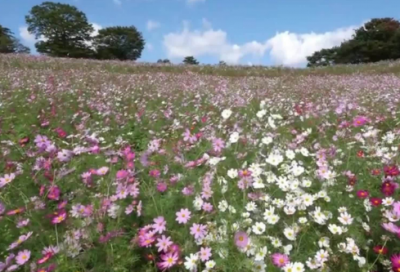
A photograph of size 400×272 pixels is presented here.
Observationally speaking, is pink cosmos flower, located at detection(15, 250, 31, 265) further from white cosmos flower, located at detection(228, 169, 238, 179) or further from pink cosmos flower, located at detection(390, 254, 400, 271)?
pink cosmos flower, located at detection(390, 254, 400, 271)

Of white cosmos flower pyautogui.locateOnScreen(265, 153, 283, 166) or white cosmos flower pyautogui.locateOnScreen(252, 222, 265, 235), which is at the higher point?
white cosmos flower pyautogui.locateOnScreen(265, 153, 283, 166)

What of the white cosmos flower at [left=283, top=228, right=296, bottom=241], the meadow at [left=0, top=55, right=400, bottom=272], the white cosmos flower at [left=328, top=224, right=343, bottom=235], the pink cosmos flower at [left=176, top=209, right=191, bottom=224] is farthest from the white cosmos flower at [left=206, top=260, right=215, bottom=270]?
the white cosmos flower at [left=328, top=224, right=343, bottom=235]

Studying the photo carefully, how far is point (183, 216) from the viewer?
85.7 inches

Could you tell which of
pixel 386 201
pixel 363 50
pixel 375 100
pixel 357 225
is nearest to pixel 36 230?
pixel 357 225

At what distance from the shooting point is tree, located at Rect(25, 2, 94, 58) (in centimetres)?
5166

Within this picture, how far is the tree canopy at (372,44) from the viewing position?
43469mm

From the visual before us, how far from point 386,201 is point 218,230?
2.99 ft

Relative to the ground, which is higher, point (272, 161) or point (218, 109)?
point (272, 161)

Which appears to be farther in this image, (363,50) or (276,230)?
(363,50)

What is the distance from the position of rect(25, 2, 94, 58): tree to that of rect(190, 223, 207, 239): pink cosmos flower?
5131 centimetres

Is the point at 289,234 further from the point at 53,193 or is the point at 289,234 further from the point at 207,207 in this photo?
the point at 53,193

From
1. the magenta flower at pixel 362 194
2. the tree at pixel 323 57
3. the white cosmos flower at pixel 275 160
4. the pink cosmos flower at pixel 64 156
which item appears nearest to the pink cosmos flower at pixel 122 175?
the pink cosmos flower at pixel 64 156

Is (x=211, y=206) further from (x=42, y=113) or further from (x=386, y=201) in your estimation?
(x=42, y=113)

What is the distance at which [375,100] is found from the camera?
6777 millimetres
